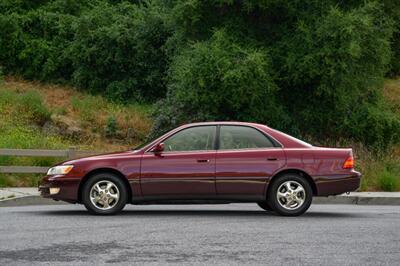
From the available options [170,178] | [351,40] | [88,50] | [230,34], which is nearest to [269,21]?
[230,34]

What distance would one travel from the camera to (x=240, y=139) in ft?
40.8

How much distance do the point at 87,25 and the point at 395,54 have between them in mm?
16929

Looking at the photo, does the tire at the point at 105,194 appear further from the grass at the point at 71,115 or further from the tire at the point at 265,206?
the grass at the point at 71,115

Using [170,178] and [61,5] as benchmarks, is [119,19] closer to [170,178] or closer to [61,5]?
[61,5]

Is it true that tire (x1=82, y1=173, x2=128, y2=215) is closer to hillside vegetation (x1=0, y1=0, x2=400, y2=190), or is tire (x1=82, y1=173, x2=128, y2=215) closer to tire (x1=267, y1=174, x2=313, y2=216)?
tire (x1=267, y1=174, x2=313, y2=216)

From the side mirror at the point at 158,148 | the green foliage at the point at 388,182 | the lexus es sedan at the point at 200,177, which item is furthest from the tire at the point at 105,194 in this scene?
the green foliage at the point at 388,182

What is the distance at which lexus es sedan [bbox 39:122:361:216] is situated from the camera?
12.1 meters

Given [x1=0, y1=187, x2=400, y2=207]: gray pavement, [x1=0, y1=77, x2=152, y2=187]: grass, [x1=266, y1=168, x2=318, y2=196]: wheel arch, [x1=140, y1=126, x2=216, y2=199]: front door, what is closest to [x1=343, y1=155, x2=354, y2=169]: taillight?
[x1=266, y1=168, x2=318, y2=196]: wheel arch

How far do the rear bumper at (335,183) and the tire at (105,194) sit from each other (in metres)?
3.08

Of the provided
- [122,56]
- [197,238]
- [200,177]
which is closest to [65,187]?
[200,177]

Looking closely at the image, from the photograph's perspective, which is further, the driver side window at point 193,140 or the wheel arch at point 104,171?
the driver side window at point 193,140

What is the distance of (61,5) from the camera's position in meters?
40.6

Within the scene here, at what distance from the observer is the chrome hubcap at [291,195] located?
12.1 metres

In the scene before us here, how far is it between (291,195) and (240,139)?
122cm
